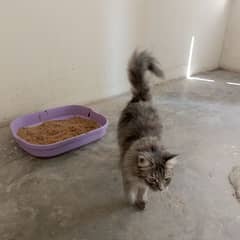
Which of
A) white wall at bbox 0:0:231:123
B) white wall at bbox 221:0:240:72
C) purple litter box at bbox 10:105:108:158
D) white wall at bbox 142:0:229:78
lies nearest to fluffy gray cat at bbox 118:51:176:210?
purple litter box at bbox 10:105:108:158

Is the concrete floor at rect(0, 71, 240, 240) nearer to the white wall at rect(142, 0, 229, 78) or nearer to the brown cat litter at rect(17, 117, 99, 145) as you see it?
the brown cat litter at rect(17, 117, 99, 145)

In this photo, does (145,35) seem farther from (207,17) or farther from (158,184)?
(158,184)

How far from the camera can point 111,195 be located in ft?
6.19

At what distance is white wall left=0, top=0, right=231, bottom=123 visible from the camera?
2.46 metres

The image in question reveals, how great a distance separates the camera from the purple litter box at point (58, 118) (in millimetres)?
2124

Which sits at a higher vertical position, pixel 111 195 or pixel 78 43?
pixel 78 43

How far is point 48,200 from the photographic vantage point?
1.81 meters

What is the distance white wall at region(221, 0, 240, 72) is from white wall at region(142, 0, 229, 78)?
7 centimetres

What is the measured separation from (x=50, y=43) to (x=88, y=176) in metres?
1.12

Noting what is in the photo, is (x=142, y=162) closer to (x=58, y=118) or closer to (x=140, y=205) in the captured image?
(x=140, y=205)

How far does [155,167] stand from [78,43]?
63.1 inches

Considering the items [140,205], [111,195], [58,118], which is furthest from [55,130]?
[140,205]

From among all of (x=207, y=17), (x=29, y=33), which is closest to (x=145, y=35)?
(x=207, y=17)

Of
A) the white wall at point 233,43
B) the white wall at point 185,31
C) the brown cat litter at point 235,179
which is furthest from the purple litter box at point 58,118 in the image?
the white wall at point 233,43
